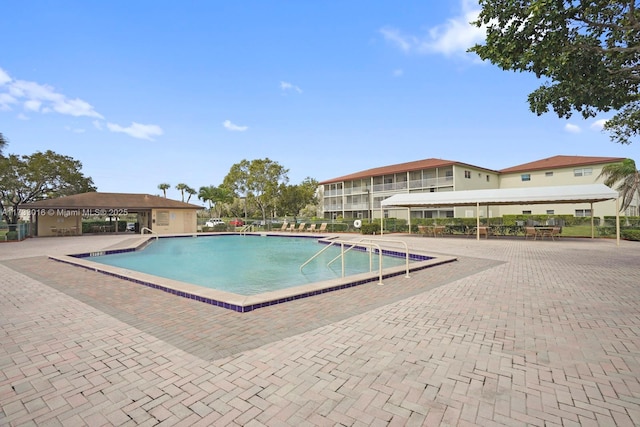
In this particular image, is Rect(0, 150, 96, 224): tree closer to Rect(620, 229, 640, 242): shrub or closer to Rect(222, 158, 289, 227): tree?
Rect(222, 158, 289, 227): tree

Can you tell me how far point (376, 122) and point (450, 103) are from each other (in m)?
6.12

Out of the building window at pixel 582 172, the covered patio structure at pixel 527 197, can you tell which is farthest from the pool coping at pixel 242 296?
the building window at pixel 582 172

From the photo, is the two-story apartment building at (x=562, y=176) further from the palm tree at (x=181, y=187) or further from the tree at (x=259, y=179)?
the palm tree at (x=181, y=187)

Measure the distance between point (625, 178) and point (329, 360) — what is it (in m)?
34.5

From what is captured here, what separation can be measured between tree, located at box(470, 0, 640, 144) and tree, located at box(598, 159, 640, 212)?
78.6ft

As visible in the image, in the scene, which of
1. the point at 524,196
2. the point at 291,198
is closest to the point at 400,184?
the point at 291,198

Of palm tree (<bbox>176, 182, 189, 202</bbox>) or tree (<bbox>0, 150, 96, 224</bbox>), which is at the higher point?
palm tree (<bbox>176, 182, 189, 202</bbox>)

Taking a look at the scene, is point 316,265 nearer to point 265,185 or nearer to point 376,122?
point 376,122

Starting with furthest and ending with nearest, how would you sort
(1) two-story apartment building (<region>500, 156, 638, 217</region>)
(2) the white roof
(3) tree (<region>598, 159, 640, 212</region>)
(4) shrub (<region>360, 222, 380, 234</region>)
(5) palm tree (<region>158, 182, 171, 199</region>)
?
(5) palm tree (<region>158, 182, 171, 199</region>) < (1) two-story apartment building (<region>500, 156, 638, 217</region>) < (3) tree (<region>598, 159, 640, 212</region>) < (4) shrub (<region>360, 222, 380, 234</region>) < (2) the white roof

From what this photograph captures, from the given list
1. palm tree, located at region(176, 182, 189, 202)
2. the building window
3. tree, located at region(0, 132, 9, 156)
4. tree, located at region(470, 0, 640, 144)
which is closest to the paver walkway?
tree, located at region(470, 0, 640, 144)

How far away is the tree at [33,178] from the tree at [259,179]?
53.4ft

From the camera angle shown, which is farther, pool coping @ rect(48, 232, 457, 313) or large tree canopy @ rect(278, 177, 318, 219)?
large tree canopy @ rect(278, 177, 318, 219)

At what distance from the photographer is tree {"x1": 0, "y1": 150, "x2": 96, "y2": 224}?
87.0ft

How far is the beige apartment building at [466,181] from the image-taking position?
30.2 m
